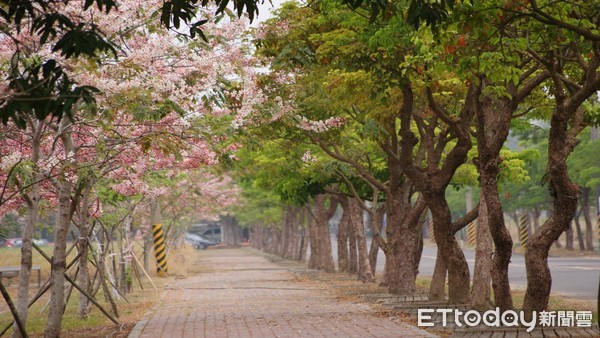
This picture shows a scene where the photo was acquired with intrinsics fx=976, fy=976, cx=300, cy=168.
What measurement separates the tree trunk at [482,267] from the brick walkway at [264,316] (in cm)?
196

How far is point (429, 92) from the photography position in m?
16.3

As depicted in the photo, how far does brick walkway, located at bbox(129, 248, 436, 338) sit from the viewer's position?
15.3 meters

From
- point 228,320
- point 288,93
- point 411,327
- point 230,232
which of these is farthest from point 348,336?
point 230,232

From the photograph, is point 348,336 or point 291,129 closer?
point 348,336

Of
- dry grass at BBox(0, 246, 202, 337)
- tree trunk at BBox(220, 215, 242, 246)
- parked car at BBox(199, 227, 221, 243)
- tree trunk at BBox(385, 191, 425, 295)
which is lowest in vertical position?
dry grass at BBox(0, 246, 202, 337)

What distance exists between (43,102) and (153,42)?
7.12 metres

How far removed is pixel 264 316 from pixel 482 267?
4.25m

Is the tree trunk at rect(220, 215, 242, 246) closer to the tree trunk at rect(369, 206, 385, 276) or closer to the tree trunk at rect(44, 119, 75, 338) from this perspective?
the tree trunk at rect(369, 206, 385, 276)

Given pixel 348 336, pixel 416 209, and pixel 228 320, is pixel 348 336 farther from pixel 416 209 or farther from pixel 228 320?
pixel 416 209

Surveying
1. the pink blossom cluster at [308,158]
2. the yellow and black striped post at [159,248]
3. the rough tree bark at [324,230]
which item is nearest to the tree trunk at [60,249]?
the pink blossom cluster at [308,158]

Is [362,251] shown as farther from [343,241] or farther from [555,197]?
[555,197]

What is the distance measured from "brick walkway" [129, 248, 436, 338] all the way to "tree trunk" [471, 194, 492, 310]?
6.43 feet

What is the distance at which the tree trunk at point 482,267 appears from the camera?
1809cm

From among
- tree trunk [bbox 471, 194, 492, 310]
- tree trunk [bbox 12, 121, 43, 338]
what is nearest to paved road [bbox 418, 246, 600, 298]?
tree trunk [bbox 471, 194, 492, 310]
